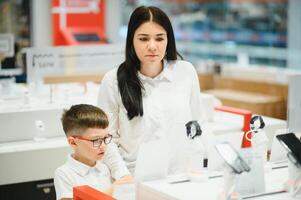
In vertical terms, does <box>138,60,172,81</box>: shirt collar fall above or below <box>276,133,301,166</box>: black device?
above

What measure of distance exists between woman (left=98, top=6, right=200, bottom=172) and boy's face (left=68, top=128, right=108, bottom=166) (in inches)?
12.8

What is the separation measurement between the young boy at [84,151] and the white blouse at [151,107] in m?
0.26

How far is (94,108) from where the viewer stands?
2797 millimetres

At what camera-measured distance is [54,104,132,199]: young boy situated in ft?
8.89

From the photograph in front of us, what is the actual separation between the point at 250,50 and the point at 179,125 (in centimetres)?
783

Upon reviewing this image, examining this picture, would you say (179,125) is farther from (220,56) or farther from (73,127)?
(220,56)

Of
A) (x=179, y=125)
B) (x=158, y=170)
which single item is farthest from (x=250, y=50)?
(x=158, y=170)

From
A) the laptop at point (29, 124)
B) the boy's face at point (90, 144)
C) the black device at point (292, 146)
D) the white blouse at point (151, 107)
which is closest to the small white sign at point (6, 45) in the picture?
the laptop at point (29, 124)

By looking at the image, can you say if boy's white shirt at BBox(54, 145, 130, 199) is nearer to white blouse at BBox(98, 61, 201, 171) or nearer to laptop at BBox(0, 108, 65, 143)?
white blouse at BBox(98, 61, 201, 171)

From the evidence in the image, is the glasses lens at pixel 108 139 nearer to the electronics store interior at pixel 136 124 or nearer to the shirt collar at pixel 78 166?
the electronics store interior at pixel 136 124

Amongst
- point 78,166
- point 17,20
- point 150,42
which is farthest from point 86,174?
point 17,20

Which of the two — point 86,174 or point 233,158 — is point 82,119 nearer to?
point 86,174

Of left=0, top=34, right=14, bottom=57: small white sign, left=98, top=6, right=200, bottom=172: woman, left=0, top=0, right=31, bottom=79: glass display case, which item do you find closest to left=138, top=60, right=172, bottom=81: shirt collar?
left=98, top=6, right=200, bottom=172: woman

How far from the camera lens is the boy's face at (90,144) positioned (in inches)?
107
